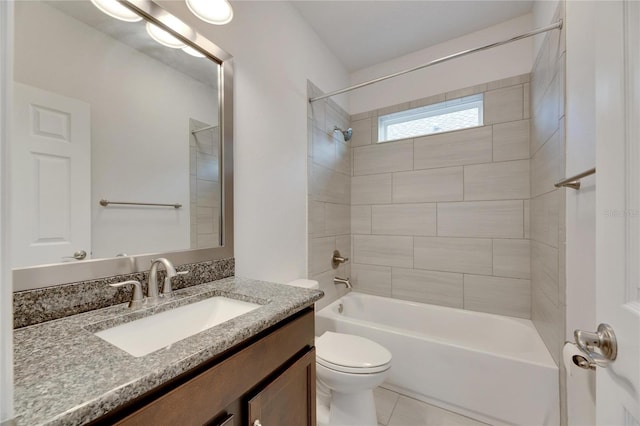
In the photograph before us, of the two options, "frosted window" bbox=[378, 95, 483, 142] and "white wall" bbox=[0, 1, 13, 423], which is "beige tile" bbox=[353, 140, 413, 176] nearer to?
"frosted window" bbox=[378, 95, 483, 142]

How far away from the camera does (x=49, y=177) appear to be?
817mm

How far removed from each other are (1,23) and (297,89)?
1.81 m

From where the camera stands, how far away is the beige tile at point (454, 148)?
6.98 ft

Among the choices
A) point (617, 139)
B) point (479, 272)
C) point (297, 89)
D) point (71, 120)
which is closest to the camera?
point (617, 139)

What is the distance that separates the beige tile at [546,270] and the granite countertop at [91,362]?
1.47 m

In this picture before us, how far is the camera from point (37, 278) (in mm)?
758

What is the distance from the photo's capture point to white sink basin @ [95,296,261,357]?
2.59 ft

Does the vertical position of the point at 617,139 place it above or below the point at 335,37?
below

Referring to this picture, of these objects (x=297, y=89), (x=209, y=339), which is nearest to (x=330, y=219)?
(x=297, y=89)

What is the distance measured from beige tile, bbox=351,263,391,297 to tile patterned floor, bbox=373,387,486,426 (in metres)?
0.94

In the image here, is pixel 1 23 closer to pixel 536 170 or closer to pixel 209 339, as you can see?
pixel 209 339

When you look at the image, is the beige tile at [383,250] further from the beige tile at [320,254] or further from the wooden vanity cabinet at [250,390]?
the wooden vanity cabinet at [250,390]

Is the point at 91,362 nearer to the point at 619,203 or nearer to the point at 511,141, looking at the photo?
the point at 619,203

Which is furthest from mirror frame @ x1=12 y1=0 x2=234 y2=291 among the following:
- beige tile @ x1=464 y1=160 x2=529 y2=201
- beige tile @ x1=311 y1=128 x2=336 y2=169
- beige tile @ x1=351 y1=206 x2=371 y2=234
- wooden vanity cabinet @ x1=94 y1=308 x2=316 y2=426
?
beige tile @ x1=464 y1=160 x2=529 y2=201
